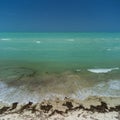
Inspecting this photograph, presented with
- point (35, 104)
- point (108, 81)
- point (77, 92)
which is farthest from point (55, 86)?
point (108, 81)

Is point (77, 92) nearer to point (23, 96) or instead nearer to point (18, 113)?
point (23, 96)

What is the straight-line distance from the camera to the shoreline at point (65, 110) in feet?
23.9

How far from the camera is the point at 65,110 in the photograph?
7.82 m

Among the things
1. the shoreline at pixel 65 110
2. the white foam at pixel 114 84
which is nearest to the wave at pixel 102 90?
the white foam at pixel 114 84

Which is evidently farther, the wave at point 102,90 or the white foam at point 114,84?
the white foam at point 114,84

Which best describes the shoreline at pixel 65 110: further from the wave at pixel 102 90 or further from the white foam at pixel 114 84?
the white foam at pixel 114 84

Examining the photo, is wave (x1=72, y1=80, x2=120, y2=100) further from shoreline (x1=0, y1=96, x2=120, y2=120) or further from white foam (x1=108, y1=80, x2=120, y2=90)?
shoreline (x1=0, y1=96, x2=120, y2=120)

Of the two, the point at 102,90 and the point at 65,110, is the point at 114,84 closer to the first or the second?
the point at 102,90

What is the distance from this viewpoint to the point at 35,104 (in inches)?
332

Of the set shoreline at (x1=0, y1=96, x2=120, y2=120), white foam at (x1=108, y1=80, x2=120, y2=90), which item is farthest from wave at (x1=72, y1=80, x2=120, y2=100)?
shoreline at (x1=0, y1=96, x2=120, y2=120)

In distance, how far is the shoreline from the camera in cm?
728

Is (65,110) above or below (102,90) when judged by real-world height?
above

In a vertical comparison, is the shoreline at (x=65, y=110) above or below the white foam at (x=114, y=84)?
above

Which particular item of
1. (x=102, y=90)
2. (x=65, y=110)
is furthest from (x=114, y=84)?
(x=65, y=110)
